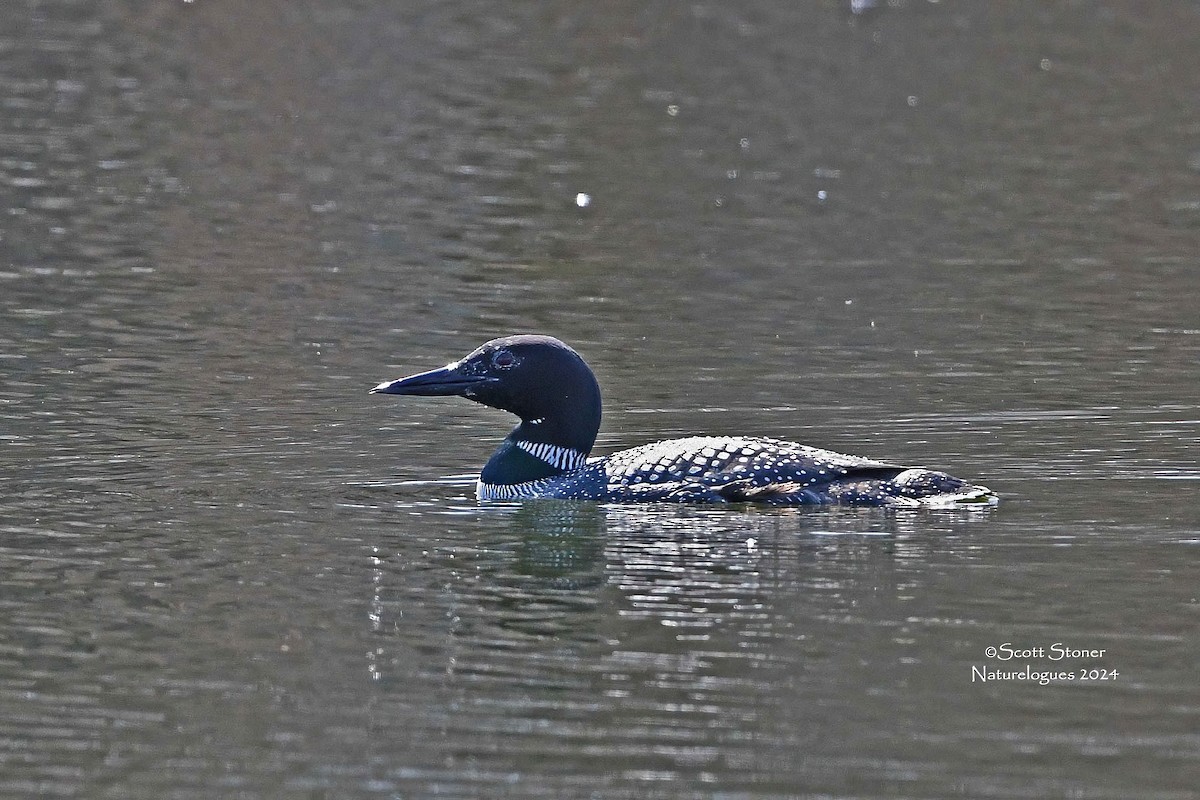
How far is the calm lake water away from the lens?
5.64 metres

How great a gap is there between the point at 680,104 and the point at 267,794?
17327 millimetres

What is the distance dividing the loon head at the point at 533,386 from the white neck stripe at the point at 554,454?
0.01m

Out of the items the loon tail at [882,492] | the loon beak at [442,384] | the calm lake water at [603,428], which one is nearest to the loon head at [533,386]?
the loon beak at [442,384]

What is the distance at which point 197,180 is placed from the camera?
17.3 meters

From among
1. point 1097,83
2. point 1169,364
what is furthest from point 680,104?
point 1169,364

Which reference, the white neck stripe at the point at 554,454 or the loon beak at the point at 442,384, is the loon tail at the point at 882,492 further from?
the loon beak at the point at 442,384

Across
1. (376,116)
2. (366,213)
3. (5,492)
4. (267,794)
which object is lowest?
(267,794)

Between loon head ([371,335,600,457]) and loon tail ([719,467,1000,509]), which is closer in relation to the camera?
loon tail ([719,467,1000,509])

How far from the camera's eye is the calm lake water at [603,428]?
5645 mm

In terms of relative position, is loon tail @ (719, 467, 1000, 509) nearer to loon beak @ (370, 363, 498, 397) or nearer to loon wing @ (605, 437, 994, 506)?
loon wing @ (605, 437, 994, 506)

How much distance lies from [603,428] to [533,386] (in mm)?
1225

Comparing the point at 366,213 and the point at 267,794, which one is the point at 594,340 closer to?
the point at 366,213

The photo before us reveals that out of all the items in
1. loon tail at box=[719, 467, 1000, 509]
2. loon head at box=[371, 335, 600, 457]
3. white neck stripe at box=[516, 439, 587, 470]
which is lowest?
loon tail at box=[719, 467, 1000, 509]

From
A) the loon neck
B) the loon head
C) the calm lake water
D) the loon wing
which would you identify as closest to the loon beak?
the loon head
